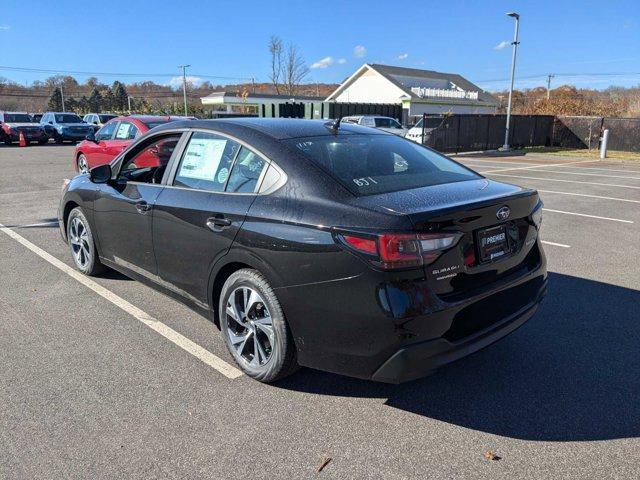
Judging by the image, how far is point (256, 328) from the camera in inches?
131

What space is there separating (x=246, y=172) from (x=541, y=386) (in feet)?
7.59

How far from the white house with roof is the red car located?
115 ft

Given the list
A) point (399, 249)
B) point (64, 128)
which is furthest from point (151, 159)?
point (64, 128)


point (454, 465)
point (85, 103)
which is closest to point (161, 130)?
point (454, 465)

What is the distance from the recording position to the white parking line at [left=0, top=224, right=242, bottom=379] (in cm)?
361

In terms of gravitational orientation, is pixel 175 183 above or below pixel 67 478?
above

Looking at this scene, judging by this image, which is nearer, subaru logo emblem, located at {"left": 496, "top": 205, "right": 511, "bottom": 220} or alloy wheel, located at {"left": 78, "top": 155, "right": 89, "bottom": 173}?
subaru logo emblem, located at {"left": 496, "top": 205, "right": 511, "bottom": 220}

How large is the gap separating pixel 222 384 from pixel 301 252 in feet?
3.58

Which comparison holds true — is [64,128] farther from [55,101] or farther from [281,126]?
[55,101]

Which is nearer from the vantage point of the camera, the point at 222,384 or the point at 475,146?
the point at 222,384

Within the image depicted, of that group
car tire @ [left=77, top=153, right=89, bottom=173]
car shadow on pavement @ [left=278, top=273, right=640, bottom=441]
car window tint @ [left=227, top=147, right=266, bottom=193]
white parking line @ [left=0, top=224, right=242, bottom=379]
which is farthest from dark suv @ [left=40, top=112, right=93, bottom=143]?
car shadow on pavement @ [left=278, top=273, right=640, bottom=441]

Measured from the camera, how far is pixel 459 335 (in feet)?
9.53

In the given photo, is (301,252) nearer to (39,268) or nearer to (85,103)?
(39,268)

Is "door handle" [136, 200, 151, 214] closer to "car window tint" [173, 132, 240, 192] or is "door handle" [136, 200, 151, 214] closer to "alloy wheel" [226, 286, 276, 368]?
"car window tint" [173, 132, 240, 192]
